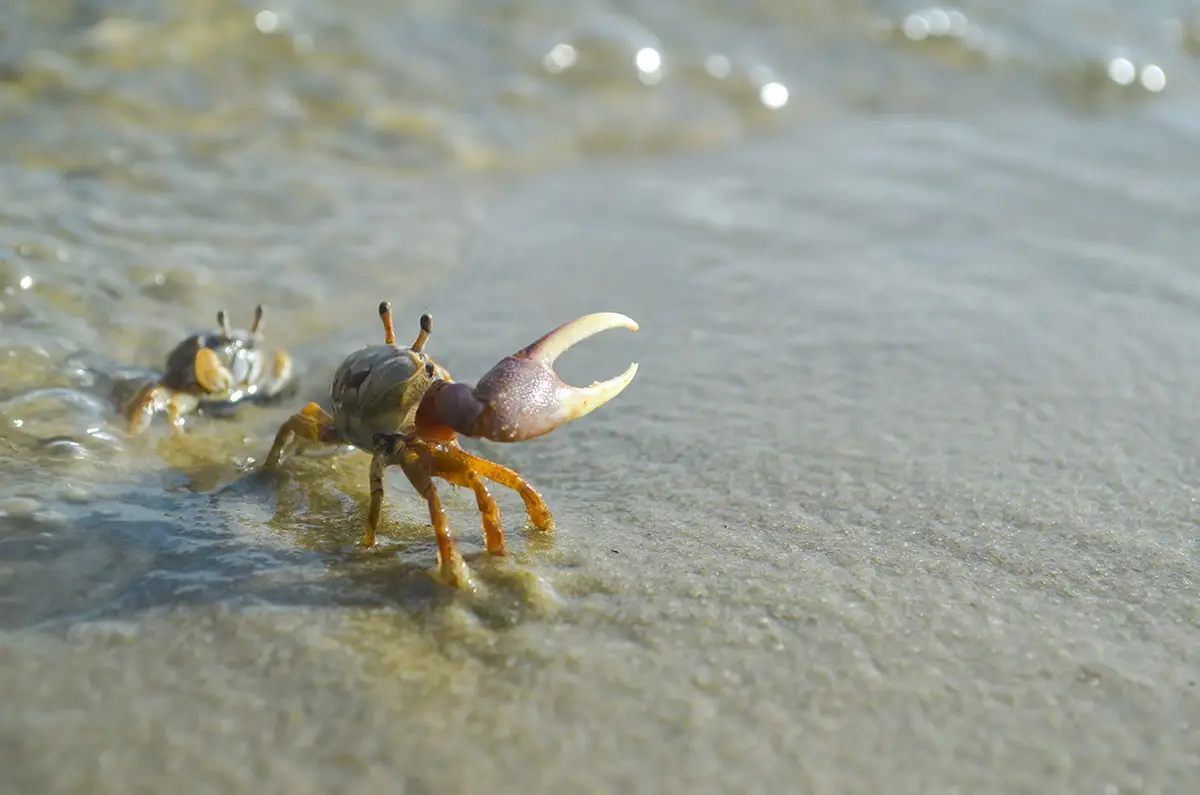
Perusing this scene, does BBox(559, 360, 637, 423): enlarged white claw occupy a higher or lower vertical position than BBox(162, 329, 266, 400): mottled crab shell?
higher

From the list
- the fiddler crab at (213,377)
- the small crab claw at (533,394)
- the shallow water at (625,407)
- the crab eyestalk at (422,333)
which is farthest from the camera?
the fiddler crab at (213,377)

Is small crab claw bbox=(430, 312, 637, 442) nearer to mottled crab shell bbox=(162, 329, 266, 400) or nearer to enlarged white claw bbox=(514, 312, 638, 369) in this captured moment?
enlarged white claw bbox=(514, 312, 638, 369)

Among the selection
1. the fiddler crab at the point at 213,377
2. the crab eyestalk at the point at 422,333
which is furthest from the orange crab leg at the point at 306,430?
the fiddler crab at the point at 213,377

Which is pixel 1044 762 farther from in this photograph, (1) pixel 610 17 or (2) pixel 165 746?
(1) pixel 610 17

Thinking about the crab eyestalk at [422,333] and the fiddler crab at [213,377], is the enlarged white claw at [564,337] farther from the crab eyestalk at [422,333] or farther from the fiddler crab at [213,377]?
the fiddler crab at [213,377]

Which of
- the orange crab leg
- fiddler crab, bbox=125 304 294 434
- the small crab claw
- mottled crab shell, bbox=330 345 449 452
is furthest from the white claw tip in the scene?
fiddler crab, bbox=125 304 294 434

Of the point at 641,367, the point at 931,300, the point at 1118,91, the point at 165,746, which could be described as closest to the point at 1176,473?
the point at 931,300
